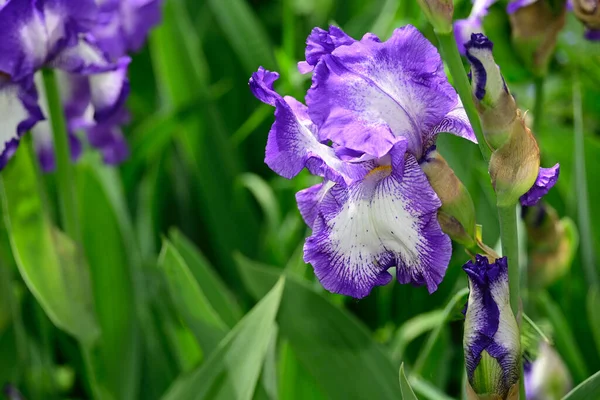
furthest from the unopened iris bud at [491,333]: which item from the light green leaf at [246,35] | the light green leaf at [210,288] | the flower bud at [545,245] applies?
the light green leaf at [246,35]

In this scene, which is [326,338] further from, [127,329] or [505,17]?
[505,17]

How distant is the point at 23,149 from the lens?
0.83m

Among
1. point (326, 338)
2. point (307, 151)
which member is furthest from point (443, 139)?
point (307, 151)

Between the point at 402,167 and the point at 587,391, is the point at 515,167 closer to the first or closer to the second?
the point at 402,167

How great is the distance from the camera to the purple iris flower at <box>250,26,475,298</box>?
0.45 metres

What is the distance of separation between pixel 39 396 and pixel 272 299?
1.50ft

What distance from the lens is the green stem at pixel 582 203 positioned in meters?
0.93

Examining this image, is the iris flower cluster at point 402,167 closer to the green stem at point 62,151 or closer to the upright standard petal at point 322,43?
the upright standard petal at point 322,43

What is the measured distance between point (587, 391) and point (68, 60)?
519 mm

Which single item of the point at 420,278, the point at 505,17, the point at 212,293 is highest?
the point at 420,278

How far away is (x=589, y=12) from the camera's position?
721mm

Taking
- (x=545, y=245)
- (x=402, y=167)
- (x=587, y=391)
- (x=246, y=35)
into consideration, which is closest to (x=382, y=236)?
(x=402, y=167)

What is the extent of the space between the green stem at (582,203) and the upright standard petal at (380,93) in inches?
20.4

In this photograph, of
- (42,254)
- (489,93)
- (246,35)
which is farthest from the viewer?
(246,35)
